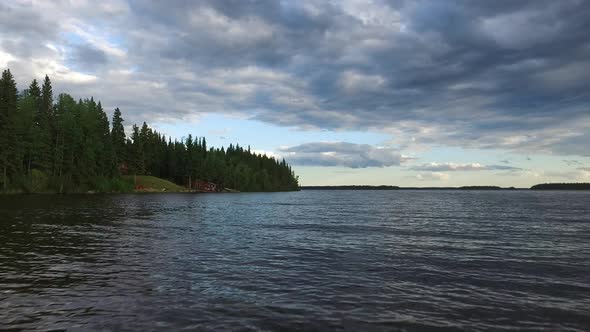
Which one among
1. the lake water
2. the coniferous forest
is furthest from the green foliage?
the lake water

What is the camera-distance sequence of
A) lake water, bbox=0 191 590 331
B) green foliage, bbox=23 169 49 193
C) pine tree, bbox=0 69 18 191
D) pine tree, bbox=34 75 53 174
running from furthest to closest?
pine tree, bbox=34 75 53 174, green foliage, bbox=23 169 49 193, pine tree, bbox=0 69 18 191, lake water, bbox=0 191 590 331

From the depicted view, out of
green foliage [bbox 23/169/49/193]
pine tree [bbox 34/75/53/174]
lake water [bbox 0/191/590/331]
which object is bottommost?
lake water [bbox 0/191/590/331]

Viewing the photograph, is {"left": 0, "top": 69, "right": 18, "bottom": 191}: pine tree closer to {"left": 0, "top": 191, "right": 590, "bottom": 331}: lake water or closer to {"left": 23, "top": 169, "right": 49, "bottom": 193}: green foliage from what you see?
{"left": 23, "top": 169, "right": 49, "bottom": 193}: green foliage

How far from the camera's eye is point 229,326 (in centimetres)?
1268

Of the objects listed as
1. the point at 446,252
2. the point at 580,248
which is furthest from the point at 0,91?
the point at 580,248

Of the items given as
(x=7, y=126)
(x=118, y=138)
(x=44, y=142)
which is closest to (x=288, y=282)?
(x=7, y=126)

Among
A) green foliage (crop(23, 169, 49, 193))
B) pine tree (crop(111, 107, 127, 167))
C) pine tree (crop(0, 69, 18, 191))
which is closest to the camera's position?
pine tree (crop(0, 69, 18, 191))

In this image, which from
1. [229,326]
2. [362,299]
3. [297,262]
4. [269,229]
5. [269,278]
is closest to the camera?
[229,326]

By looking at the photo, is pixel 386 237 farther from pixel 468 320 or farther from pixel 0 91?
pixel 0 91

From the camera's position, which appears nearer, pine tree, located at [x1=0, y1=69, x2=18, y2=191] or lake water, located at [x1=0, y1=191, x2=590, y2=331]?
lake water, located at [x1=0, y1=191, x2=590, y2=331]

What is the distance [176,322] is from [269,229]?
Answer: 3037cm

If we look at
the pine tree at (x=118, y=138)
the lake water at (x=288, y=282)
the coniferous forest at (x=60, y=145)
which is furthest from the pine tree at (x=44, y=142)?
the lake water at (x=288, y=282)

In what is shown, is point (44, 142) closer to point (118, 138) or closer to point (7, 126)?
point (7, 126)

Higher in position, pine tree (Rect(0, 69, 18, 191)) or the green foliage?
pine tree (Rect(0, 69, 18, 191))
